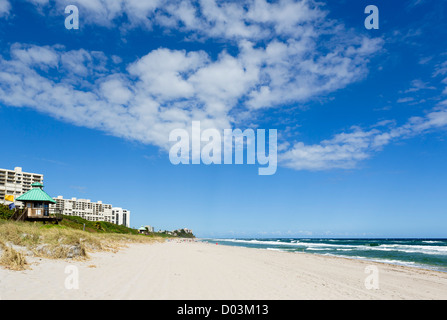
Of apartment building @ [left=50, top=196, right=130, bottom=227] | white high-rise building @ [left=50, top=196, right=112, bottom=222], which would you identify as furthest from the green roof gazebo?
white high-rise building @ [left=50, top=196, right=112, bottom=222]

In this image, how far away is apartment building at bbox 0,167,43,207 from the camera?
124500 mm

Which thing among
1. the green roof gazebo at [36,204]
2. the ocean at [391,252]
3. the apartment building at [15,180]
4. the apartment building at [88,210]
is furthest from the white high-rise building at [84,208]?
the green roof gazebo at [36,204]

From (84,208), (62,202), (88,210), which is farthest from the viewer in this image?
(84,208)

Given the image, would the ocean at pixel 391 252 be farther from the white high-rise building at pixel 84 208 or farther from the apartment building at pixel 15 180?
the white high-rise building at pixel 84 208

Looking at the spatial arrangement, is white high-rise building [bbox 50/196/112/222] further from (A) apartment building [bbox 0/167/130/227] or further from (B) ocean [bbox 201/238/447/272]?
Answer: (B) ocean [bbox 201/238/447/272]

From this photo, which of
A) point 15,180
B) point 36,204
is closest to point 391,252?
point 36,204

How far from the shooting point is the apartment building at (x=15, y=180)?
12450cm

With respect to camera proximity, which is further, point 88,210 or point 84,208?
point 84,208

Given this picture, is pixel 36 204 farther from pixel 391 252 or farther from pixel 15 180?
pixel 15 180

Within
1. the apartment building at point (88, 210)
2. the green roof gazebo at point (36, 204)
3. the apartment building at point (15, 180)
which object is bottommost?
the apartment building at point (88, 210)

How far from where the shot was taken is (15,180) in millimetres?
135750

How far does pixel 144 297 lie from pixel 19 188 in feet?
502
